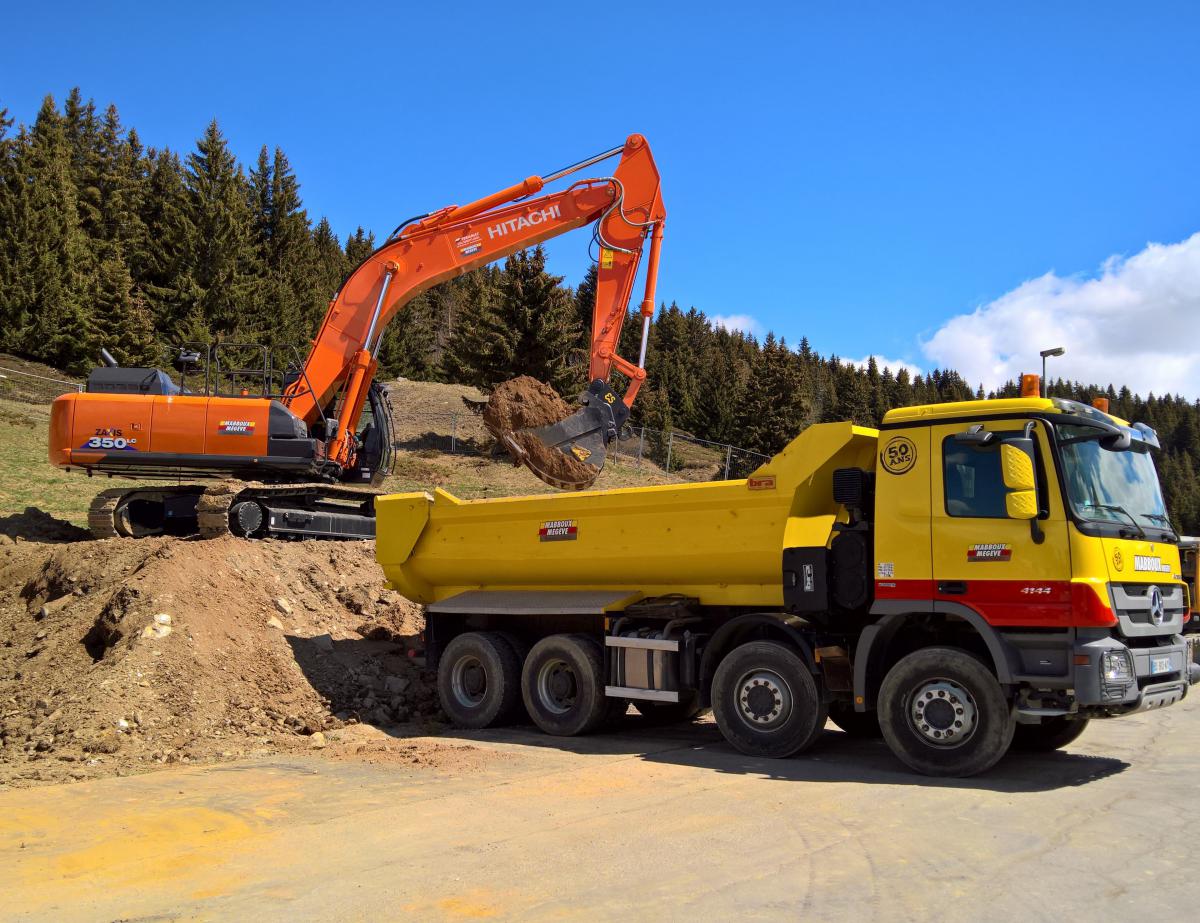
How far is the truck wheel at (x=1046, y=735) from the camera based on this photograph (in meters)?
9.07

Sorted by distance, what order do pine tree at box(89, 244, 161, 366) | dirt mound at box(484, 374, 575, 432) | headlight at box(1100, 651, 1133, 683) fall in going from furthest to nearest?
pine tree at box(89, 244, 161, 366) → dirt mound at box(484, 374, 575, 432) → headlight at box(1100, 651, 1133, 683)

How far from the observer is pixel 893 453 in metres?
8.47

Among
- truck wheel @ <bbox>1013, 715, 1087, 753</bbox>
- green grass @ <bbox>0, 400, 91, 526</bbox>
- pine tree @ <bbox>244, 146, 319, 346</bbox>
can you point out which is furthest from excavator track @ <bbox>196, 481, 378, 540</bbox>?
pine tree @ <bbox>244, 146, 319, 346</bbox>

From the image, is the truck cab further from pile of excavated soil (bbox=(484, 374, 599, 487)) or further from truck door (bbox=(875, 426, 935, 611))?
pile of excavated soil (bbox=(484, 374, 599, 487))

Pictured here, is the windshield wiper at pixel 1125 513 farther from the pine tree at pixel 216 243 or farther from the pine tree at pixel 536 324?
the pine tree at pixel 216 243

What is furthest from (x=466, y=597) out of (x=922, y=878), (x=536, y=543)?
(x=922, y=878)

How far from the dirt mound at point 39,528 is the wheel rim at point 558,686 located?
32.0 feet

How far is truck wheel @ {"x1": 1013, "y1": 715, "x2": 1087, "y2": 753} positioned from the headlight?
1762 millimetres

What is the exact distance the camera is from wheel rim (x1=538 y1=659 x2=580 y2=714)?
10648 mm

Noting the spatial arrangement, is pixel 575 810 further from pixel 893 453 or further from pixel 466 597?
pixel 466 597

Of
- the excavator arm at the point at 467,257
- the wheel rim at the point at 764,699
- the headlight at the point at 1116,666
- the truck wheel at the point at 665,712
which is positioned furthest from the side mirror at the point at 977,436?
the excavator arm at the point at 467,257

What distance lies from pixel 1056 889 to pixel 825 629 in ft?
12.2

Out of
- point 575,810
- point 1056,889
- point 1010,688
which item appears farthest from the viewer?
point 1010,688

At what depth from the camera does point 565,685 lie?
10.7m
